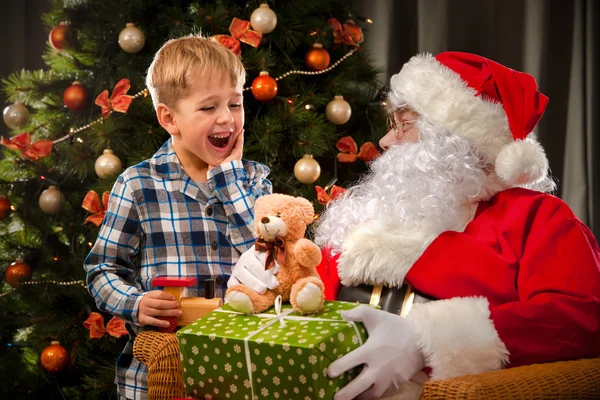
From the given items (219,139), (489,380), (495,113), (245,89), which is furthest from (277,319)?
(245,89)

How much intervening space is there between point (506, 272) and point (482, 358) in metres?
0.26

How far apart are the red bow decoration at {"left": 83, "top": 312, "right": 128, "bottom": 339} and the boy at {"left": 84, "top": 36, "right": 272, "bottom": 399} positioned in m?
0.68

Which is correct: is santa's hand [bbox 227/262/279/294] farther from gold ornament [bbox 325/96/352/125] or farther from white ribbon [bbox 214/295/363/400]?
gold ornament [bbox 325/96/352/125]

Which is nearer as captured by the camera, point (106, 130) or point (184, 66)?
point (184, 66)

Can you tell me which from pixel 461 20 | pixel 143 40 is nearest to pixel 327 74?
pixel 143 40

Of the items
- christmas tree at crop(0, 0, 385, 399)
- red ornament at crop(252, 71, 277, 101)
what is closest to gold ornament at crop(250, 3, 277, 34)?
christmas tree at crop(0, 0, 385, 399)

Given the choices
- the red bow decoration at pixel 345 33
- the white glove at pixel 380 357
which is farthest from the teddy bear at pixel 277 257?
the red bow decoration at pixel 345 33

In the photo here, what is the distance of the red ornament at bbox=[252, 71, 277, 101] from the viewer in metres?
2.62

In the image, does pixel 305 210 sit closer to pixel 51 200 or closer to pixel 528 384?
pixel 528 384

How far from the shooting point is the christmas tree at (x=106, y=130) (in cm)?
272

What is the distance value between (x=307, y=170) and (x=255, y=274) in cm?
104

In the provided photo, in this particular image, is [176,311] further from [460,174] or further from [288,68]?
[288,68]

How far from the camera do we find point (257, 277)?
1.67m

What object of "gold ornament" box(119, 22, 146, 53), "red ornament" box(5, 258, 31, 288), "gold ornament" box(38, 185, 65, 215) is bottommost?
"red ornament" box(5, 258, 31, 288)
